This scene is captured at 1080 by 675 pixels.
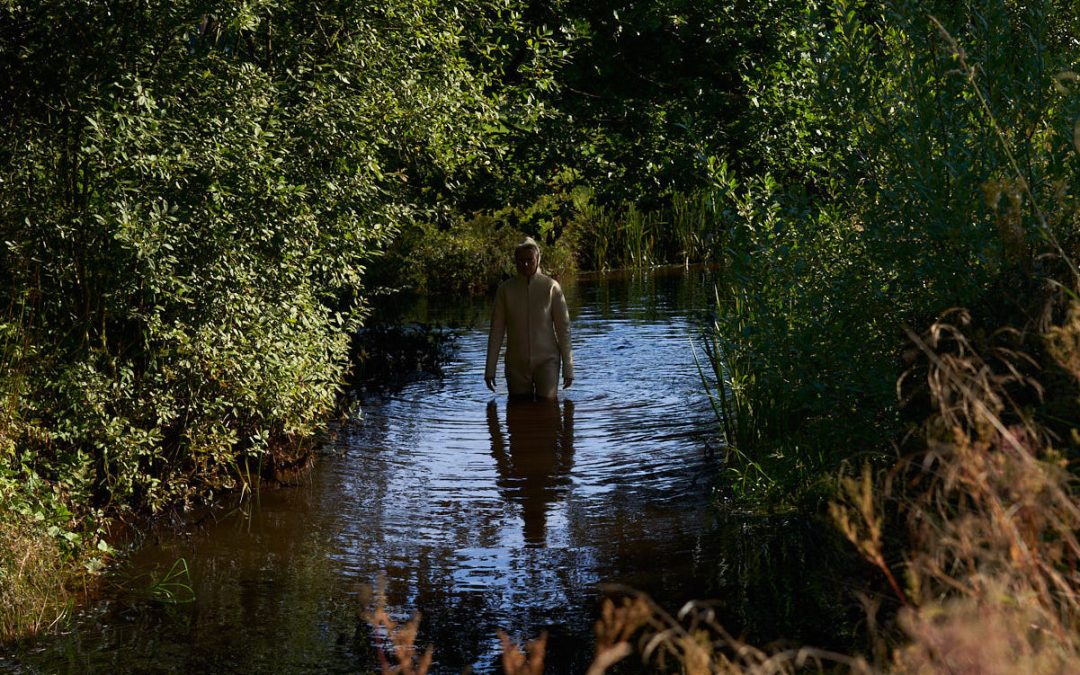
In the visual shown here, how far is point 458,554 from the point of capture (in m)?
7.95

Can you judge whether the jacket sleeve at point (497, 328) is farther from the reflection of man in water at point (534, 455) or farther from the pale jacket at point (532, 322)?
the reflection of man in water at point (534, 455)

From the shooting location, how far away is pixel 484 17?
10.5 metres

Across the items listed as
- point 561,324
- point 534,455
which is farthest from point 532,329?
point 534,455

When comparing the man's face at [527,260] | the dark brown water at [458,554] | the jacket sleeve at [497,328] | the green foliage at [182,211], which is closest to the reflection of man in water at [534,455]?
the dark brown water at [458,554]

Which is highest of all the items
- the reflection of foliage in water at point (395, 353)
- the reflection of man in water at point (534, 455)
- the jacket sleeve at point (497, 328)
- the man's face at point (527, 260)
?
the man's face at point (527, 260)

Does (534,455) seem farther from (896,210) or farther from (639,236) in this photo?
(639,236)

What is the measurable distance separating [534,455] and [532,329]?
7.53 ft

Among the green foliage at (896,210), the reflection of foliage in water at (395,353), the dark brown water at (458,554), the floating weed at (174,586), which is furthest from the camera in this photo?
the reflection of foliage in water at (395,353)

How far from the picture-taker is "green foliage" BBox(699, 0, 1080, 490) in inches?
237

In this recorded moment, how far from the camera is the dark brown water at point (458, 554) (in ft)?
21.0

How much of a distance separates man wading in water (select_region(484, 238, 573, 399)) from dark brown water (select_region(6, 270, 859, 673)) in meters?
0.47

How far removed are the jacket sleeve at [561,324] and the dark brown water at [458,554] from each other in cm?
59

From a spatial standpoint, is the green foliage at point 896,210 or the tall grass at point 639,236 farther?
the tall grass at point 639,236

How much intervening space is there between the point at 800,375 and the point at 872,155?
4.22 ft
